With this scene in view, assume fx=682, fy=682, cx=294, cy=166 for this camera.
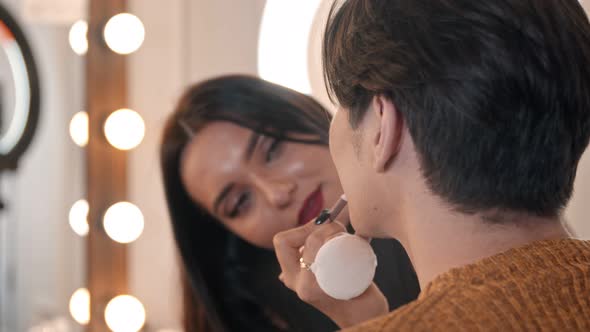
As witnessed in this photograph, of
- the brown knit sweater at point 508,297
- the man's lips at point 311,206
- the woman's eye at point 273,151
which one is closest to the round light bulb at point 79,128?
the woman's eye at point 273,151

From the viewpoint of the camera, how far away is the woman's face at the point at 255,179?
889 mm

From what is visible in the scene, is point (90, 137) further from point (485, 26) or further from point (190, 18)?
point (485, 26)

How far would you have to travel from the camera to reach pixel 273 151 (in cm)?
96

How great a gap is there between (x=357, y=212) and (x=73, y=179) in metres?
0.86

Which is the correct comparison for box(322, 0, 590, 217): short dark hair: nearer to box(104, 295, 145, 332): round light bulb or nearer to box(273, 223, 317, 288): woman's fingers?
box(273, 223, 317, 288): woman's fingers

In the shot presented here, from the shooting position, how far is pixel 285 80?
3.39 feet

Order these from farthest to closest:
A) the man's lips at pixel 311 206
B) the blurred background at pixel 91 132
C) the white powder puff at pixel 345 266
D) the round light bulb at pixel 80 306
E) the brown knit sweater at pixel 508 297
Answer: the round light bulb at pixel 80 306, the blurred background at pixel 91 132, the man's lips at pixel 311 206, the white powder puff at pixel 345 266, the brown knit sweater at pixel 508 297

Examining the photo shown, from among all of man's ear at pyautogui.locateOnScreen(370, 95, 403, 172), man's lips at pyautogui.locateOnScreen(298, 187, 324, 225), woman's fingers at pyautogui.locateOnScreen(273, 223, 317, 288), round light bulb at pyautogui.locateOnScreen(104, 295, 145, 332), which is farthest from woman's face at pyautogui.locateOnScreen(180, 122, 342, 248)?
round light bulb at pyautogui.locateOnScreen(104, 295, 145, 332)

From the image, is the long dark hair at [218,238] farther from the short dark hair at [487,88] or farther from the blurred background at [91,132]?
the short dark hair at [487,88]

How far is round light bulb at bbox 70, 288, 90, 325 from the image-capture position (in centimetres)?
133

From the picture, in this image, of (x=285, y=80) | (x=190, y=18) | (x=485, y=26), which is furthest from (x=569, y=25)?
(x=190, y=18)

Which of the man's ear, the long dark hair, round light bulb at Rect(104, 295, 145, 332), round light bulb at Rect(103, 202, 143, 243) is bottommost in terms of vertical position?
round light bulb at Rect(104, 295, 145, 332)

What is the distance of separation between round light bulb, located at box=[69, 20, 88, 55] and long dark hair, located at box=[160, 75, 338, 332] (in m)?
0.33

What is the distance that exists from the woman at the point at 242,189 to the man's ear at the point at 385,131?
0.96 feet
